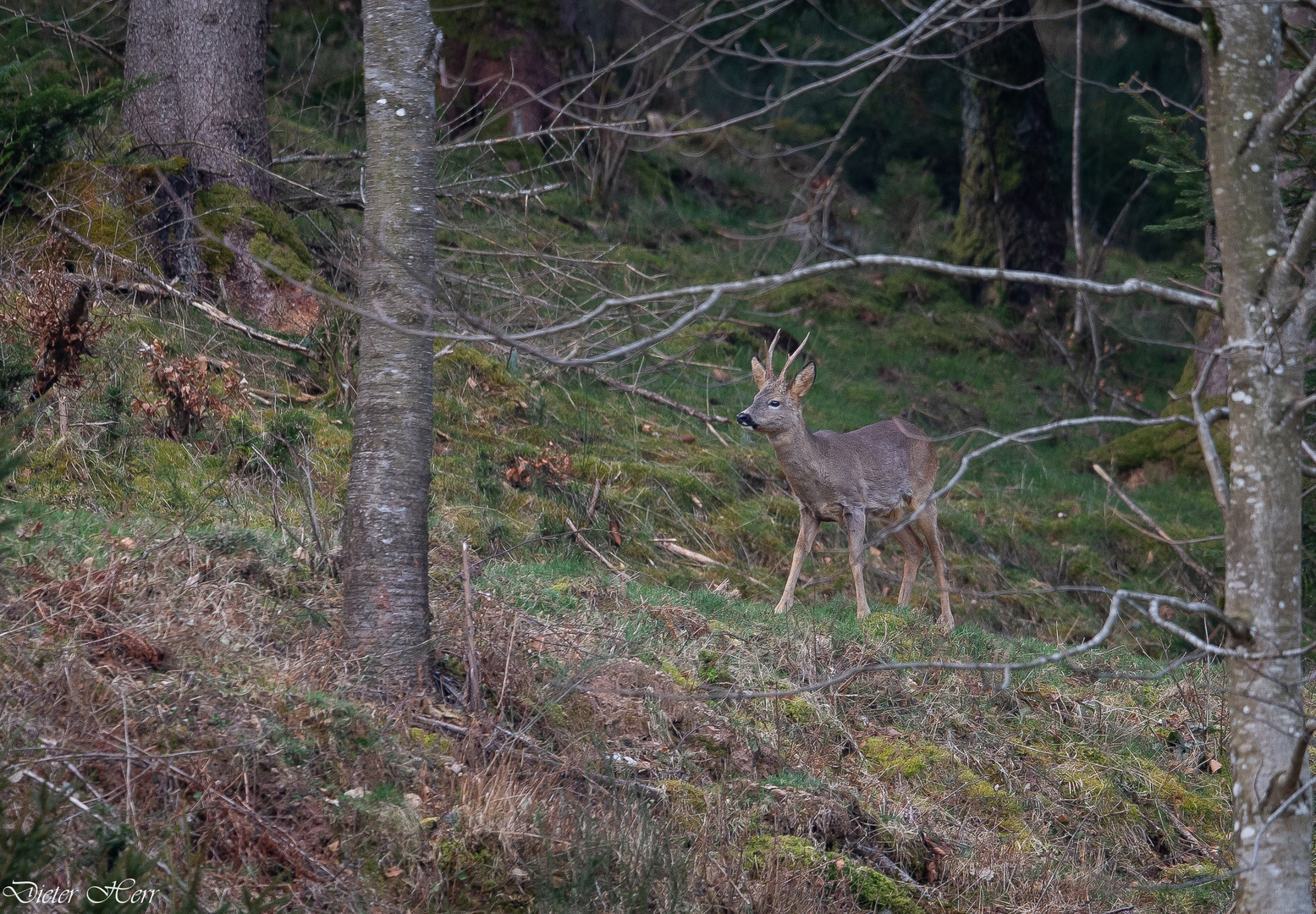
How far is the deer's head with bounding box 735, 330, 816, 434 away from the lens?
823 centimetres

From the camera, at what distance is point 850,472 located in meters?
8.76

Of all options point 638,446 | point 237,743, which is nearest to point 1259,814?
point 237,743

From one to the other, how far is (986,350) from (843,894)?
41.6ft

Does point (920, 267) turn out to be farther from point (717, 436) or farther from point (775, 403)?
point (717, 436)

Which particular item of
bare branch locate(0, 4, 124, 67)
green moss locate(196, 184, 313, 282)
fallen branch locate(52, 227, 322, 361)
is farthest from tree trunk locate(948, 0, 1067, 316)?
bare branch locate(0, 4, 124, 67)

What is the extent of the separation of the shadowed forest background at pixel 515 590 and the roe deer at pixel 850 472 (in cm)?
49

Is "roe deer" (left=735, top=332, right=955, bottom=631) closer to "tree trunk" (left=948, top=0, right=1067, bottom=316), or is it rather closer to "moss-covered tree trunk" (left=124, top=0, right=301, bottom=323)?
"moss-covered tree trunk" (left=124, top=0, right=301, bottom=323)

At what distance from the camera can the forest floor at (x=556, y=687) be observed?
156 inches

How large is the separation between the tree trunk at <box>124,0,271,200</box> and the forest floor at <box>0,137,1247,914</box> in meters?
1.53

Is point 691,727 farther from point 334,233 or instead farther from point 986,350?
point 986,350

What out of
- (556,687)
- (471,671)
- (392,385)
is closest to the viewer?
(392,385)

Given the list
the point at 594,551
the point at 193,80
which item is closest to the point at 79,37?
the point at 193,80

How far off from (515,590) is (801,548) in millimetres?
2773

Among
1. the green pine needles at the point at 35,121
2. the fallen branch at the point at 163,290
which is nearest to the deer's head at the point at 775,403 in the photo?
the fallen branch at the point at 163,290
